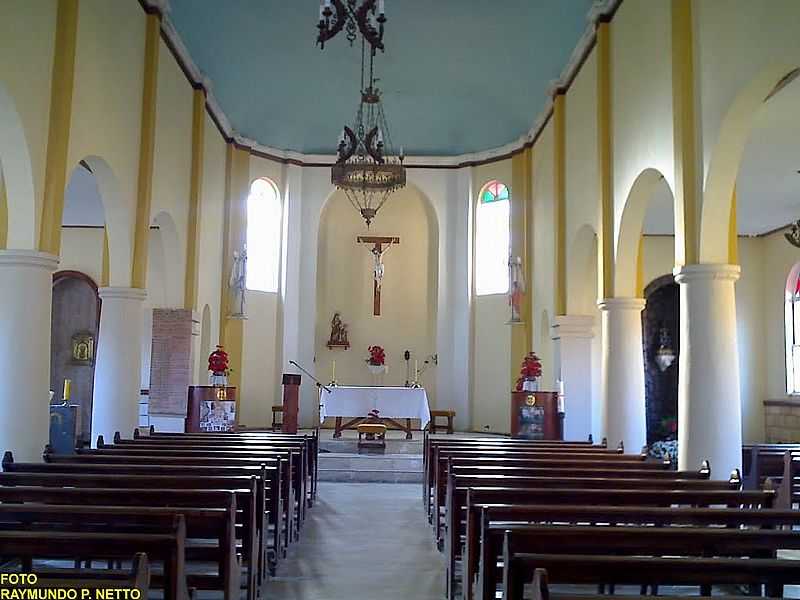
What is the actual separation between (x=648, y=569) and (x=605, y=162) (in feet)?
29.1

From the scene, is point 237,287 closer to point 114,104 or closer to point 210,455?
point 114,104

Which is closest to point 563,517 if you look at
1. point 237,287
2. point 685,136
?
point 685,136

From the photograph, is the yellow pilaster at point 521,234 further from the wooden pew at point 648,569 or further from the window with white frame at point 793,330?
the wooden pew at point 648,569

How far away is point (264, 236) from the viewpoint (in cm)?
1961

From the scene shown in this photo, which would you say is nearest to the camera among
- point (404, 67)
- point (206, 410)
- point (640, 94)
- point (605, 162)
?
point (640, 94)

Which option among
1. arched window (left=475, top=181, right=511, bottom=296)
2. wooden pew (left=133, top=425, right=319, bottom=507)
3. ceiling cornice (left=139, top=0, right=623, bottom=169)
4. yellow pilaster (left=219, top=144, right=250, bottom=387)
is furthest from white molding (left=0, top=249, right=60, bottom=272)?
arched window (left=475, top=181, right=511, bottom=296)

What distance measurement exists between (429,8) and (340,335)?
9039mm

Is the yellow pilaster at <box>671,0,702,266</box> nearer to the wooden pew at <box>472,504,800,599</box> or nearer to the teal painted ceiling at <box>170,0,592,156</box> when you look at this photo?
the wooden pew at <box>472,504,800,599</box>

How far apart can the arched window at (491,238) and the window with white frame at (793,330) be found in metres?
6.25

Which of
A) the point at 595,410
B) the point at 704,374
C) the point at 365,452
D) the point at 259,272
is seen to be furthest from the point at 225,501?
the point at 259,272

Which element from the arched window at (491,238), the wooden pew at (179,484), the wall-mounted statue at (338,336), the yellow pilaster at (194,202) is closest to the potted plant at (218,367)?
the yellow pilaster at (194,202)

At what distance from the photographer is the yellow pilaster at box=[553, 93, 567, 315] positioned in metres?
14.4

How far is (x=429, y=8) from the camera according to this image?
13781 mm

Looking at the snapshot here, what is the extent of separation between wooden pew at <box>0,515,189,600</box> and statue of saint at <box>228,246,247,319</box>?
14108 millimetres
